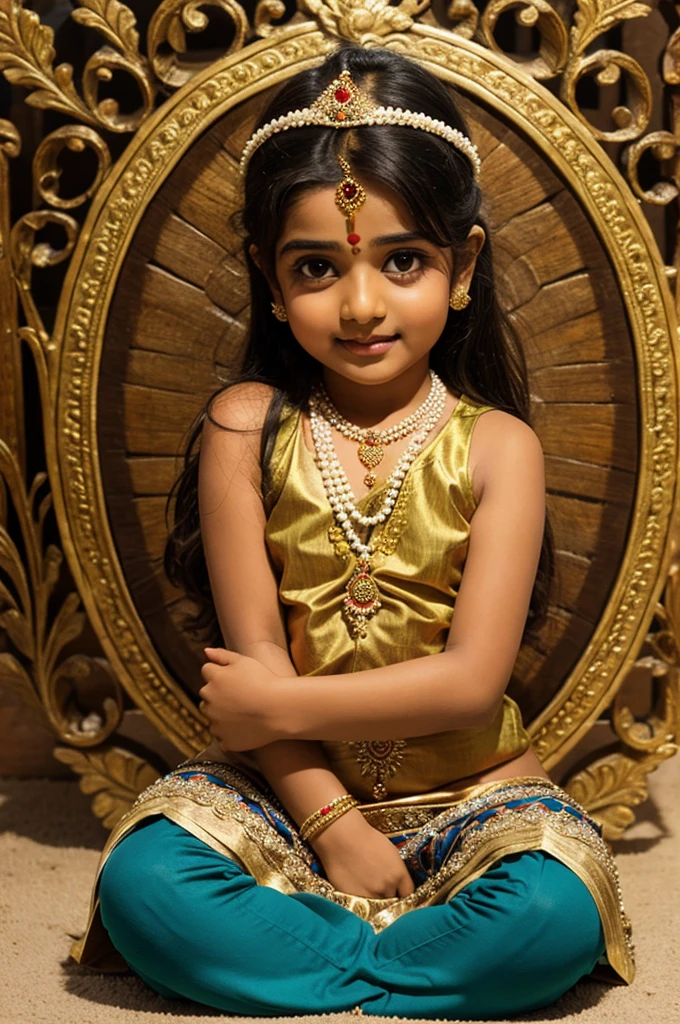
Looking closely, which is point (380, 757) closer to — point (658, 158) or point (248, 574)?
point (248, 574)

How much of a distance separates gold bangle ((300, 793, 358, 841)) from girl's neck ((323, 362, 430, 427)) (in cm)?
50

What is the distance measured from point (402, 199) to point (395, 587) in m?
0.49

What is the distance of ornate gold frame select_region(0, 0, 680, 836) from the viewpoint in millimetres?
2072

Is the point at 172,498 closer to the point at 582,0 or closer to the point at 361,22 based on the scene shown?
the point at 361,22

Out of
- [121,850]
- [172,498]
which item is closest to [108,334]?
[172,498]

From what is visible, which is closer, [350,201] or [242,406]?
[350,201]

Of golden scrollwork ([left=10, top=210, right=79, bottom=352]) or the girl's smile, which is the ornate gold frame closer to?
golden scrollwork ([left=10, top=210, right=79, bottom=352])

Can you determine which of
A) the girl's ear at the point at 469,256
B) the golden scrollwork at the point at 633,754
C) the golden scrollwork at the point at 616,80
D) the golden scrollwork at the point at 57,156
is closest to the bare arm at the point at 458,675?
the girl's ear at the point at 469,256

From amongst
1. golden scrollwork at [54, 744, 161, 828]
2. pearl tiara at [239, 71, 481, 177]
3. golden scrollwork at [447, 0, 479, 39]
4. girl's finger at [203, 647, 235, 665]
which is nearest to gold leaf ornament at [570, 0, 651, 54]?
golden scrollwork at [447, 0, 479, 39]

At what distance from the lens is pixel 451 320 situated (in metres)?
1.95

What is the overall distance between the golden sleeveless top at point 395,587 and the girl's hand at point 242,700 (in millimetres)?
110

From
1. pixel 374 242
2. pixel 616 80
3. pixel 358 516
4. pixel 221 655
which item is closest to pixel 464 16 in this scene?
pixel 616 80

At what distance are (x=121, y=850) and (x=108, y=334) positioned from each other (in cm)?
82

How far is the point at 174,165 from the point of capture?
82.2 inches
